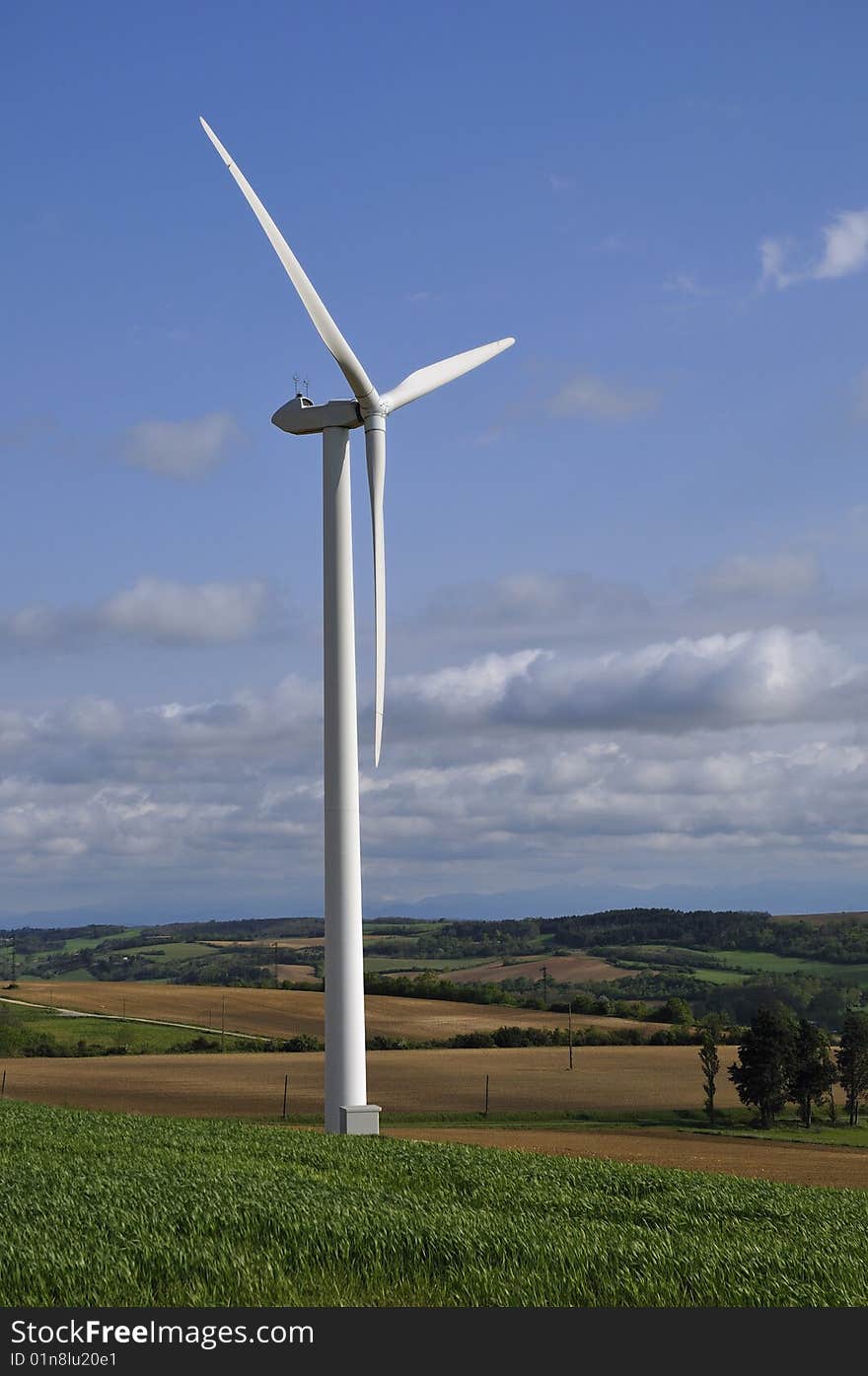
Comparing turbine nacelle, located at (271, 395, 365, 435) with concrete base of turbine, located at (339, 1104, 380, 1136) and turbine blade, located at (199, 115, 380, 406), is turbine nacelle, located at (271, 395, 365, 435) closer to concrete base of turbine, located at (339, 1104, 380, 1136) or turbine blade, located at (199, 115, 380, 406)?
turbine blade, located at (199, 115, 380, 406)

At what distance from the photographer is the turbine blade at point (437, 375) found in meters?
34.0

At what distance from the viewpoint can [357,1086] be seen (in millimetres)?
29328

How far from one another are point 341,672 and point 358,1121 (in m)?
9.94

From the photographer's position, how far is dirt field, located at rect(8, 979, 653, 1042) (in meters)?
95.9

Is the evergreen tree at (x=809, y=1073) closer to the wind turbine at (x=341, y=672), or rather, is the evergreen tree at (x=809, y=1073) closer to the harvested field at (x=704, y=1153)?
the harvested field at (x=704, y=1153)

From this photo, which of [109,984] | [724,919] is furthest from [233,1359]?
[724,919]

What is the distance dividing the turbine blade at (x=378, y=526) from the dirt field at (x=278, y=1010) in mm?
64111

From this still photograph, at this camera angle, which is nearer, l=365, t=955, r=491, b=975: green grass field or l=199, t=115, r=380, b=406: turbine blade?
l=199, t=115, r=380, b=406: turbine blade

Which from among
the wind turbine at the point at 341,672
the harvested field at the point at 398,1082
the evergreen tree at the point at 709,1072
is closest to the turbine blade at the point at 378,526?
the wind turbine at the point at 341,672

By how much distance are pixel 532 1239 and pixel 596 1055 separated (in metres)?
68.6

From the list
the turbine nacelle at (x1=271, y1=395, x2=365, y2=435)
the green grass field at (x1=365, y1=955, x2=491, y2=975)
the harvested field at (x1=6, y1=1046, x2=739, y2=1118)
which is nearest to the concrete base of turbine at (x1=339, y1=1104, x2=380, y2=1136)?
the turbine nacelle at (x1=271, y1=395, x2=365, y2=435)

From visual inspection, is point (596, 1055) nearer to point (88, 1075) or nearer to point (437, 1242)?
point (88, 1075)

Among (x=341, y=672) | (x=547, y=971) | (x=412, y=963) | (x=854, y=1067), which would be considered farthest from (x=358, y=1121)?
(x=412, y=963)

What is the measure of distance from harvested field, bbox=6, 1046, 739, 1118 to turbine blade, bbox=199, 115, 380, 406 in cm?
2879
